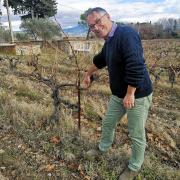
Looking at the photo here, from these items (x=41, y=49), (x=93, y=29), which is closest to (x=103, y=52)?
(x=93, y=29)

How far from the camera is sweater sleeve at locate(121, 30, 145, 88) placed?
9.50 ft

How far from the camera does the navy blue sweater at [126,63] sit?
9.53 ft

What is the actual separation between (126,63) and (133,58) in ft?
0.30

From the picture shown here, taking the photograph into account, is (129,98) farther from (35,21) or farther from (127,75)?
(35,21)

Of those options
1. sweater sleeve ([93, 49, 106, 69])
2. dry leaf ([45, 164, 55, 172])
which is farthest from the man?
dry leaf ([45, 164, 55, 172])

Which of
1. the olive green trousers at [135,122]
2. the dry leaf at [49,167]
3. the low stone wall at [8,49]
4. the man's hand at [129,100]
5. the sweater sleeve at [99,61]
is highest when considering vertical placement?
the sweater sleeve at [99,61]

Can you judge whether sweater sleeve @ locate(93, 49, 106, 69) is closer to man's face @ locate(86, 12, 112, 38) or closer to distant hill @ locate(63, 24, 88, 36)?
man's face @ locate(86, 12, 112, 38)

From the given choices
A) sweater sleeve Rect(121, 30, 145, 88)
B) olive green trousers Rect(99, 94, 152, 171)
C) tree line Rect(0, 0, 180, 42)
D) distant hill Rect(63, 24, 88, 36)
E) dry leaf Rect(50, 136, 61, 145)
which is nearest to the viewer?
sweater sleeve Rect(121, 30, 145, 88)

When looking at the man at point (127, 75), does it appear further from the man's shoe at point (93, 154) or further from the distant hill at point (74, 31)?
the distant hill at point (74, 31)

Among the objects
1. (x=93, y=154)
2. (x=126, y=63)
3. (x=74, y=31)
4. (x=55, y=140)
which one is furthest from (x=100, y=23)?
(x=74, y=31)

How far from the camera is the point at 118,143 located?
4574 mm

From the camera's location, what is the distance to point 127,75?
2.97m

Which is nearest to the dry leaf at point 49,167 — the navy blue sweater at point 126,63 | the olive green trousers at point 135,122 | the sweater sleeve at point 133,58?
the olive green trousers at point 135,122

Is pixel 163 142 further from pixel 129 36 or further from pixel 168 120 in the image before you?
pixel 129 36
